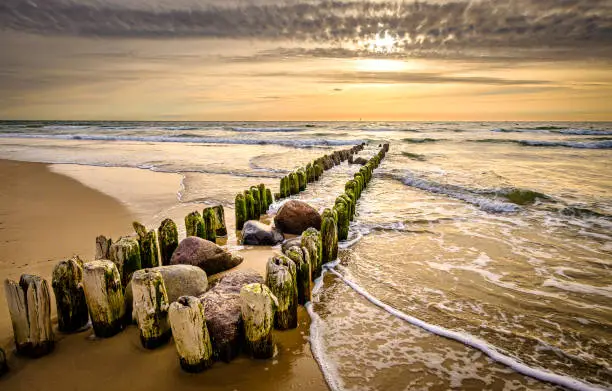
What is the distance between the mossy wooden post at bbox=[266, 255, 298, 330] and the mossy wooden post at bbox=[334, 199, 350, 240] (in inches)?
121

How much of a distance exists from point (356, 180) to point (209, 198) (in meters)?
4.43

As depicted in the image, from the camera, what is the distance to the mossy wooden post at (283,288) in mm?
4004

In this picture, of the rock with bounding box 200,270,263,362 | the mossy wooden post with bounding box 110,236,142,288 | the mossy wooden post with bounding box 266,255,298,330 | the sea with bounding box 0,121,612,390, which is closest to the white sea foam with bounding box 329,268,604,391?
the sea with bounding box 0,121,612,390

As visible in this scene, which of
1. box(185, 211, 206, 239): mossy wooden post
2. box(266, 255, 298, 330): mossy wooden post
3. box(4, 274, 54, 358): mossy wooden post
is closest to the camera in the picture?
box(4, 274, 54, 358): mossy wooden post

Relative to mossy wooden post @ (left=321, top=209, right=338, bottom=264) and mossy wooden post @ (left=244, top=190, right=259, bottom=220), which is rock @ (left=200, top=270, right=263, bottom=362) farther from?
mossy wooden post @ (left=244, top=190, right=259, bottom=220)

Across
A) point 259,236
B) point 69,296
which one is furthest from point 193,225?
point 69,296

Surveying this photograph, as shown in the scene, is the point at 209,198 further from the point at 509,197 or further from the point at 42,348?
the point at 509,197

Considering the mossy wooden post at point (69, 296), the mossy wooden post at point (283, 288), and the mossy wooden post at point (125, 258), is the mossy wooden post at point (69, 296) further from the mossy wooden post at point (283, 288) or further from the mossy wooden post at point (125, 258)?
the mossy wooden post at point (283, 288)

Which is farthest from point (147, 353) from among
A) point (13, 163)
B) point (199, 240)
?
point (13, 163)

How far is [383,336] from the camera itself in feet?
13.9

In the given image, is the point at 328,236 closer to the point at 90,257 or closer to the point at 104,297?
the point at 104,297

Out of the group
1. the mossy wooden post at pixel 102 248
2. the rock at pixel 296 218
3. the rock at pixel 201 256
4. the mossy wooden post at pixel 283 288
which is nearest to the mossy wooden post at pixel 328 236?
the rock at pixel 296 218

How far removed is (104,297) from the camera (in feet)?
12.4

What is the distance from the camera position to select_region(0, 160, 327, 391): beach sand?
3379 mm
